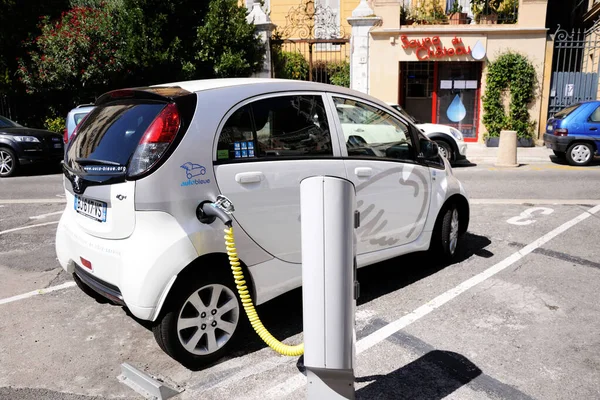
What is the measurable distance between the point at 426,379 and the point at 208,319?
143 cm

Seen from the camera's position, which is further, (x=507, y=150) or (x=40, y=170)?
(x=40, y=170)

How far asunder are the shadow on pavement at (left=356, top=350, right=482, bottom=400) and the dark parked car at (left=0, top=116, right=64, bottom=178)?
460 inches

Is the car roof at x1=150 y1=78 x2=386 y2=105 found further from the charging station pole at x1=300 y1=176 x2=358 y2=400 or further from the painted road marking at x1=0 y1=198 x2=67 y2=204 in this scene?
the painted road marking at x1=0 y1=198 x2=67 y2=204

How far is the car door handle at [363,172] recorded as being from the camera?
423 cm

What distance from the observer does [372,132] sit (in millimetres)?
4570

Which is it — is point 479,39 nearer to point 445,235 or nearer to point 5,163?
point 445,235

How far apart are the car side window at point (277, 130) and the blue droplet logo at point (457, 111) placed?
1432 centimetres

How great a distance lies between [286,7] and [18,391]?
2497cm

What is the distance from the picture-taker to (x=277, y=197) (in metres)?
3.69

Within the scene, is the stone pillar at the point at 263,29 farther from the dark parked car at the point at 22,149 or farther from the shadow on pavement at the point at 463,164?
the shadow on pavement at the point at 463,164

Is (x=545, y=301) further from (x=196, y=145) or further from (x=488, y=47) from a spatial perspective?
(x=488, y=47)

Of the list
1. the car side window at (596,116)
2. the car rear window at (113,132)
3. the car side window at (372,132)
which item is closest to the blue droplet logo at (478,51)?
the car side window at (596,116)

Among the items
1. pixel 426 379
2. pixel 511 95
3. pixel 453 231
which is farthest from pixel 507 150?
pixel 426 379

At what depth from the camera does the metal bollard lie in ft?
42.2
